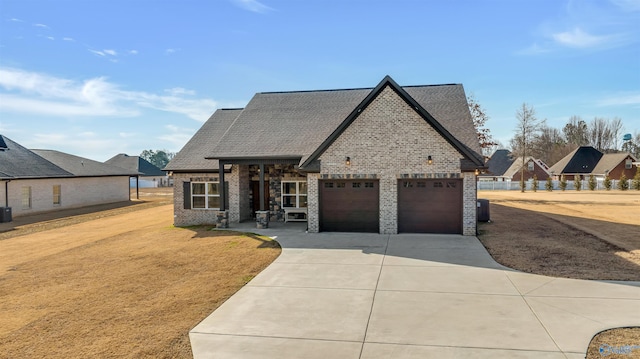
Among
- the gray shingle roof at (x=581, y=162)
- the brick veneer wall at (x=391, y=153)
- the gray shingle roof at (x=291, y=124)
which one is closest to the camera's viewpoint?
the brick veneer wall at (x=391, y=153)

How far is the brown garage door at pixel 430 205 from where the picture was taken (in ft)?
52.8

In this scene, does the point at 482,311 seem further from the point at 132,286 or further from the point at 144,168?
the point at 144,168

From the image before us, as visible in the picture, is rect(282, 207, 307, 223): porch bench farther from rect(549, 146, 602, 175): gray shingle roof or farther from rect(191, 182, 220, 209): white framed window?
rect(549, 146, 602, 175): gray shingle roof

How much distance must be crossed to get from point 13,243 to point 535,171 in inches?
2636

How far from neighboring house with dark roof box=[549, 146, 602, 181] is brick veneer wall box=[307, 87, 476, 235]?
55739mm

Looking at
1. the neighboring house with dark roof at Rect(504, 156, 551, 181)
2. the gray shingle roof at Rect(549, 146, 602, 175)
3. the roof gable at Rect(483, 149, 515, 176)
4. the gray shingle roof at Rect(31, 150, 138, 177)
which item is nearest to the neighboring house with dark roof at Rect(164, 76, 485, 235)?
the gray shingle roof at Rect(31, 150, 138, 177)

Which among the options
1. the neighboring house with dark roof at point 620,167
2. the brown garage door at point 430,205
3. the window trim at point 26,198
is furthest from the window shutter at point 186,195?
the neighboring house with dark roof at point 620,167

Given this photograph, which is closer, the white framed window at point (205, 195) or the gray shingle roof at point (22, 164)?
the white framed window at point (205, 195)

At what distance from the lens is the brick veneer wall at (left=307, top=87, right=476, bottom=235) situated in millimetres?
15789

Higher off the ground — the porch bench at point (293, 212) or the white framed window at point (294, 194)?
the white framed window at point (294, 194)

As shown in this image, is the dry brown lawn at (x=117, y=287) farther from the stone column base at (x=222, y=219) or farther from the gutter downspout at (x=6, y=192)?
the gutter downspout at (x=6, y=192)

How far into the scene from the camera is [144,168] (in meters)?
74.9

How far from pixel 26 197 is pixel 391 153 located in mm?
27516

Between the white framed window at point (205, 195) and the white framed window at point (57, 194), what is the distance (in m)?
17.8
